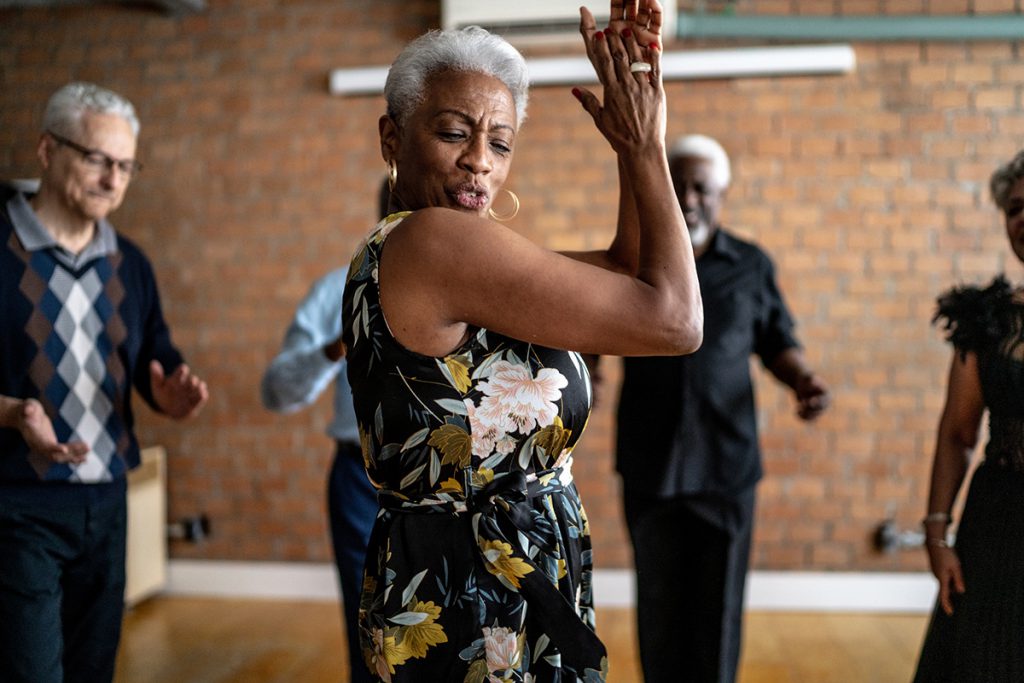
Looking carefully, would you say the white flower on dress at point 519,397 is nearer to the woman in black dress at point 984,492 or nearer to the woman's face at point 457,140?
the woman's face at point 457,140

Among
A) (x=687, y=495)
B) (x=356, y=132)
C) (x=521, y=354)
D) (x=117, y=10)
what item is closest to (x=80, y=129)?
(x=521, y=354)

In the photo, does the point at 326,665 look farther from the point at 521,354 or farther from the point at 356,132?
the point at 521,354

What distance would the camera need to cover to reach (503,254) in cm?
117

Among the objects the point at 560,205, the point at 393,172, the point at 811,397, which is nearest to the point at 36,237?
the point at 393,172

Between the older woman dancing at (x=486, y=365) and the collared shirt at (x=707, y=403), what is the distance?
1544 millimetres

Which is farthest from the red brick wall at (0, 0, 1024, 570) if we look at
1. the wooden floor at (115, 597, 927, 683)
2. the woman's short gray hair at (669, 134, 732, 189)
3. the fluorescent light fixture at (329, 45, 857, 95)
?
the woman's short gray hair at (669, 134, 732, 189)

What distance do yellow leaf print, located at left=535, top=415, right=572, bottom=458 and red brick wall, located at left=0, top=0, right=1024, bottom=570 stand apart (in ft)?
10.9

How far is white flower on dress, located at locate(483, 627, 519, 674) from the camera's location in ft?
4.09

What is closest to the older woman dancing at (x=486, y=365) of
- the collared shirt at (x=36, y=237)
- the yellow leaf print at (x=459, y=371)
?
the yellow leaf print at (x=459, y=371)

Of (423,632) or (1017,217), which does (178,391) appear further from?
(1017,217)

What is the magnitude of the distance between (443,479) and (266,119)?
399 centimetres

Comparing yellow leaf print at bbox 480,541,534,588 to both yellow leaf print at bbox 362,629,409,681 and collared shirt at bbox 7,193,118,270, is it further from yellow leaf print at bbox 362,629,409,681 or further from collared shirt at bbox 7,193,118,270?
collared shirt at bbox 7,193,118,270

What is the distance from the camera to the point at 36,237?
220 centimetres

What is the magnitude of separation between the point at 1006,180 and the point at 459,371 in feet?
5.23
